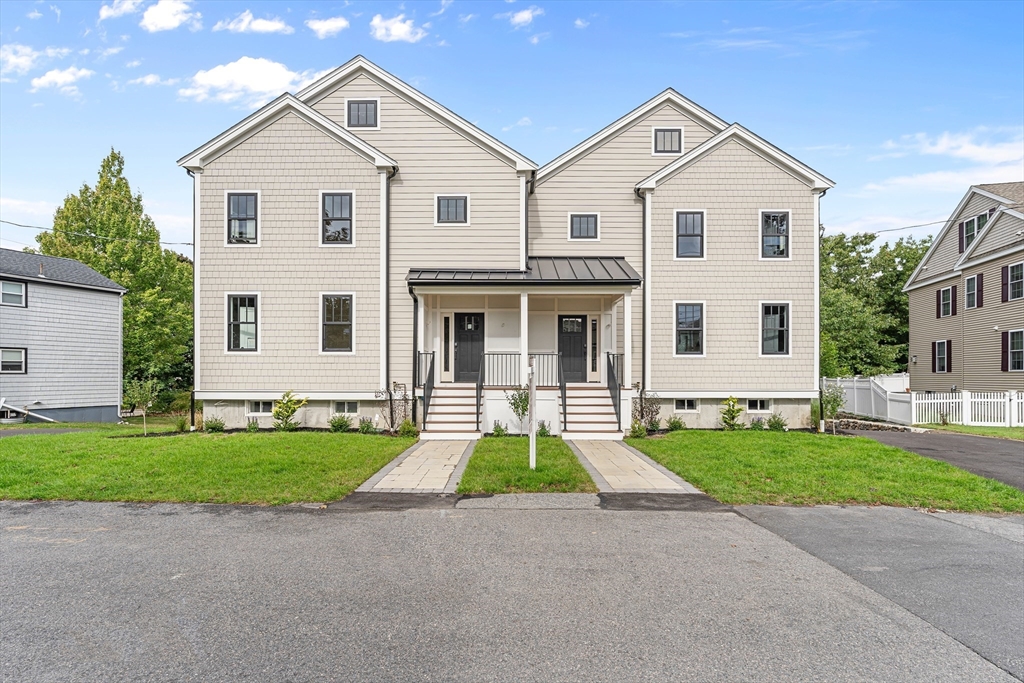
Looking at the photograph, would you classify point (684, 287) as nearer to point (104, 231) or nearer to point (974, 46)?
point (974, 46)

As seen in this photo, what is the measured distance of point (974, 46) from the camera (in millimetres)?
16062

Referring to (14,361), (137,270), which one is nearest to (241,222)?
(14,361)

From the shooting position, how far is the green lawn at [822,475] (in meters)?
7.47

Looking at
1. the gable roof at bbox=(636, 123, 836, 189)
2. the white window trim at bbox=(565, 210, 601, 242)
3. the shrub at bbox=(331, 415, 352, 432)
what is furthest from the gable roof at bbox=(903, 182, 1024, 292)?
the shrub at bbox=(331, 415, 352, 432)

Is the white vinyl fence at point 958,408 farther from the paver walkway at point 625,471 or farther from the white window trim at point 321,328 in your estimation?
the white window trim at point 321,328

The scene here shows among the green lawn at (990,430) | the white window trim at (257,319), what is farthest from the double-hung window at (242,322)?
the green lawn at (990,430)

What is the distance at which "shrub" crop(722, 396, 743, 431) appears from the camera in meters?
14.7

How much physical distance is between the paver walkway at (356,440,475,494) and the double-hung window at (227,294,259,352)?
581cm

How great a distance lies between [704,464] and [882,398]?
15123 mm

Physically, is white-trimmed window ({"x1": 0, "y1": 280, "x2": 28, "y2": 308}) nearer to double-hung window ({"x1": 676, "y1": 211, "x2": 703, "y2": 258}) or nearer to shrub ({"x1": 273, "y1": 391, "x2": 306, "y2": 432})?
shrub ({"x1": 273, "y1": 391, "x2": 306, "y2": 432})

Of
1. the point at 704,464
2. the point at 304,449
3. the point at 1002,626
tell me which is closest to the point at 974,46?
the point at 704,464

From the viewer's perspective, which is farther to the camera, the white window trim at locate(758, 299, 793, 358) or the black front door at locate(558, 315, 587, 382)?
the black front door at locate(558, 315, 587, 382)

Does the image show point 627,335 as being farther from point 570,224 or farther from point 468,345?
point 468,345

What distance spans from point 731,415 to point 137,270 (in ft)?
101
